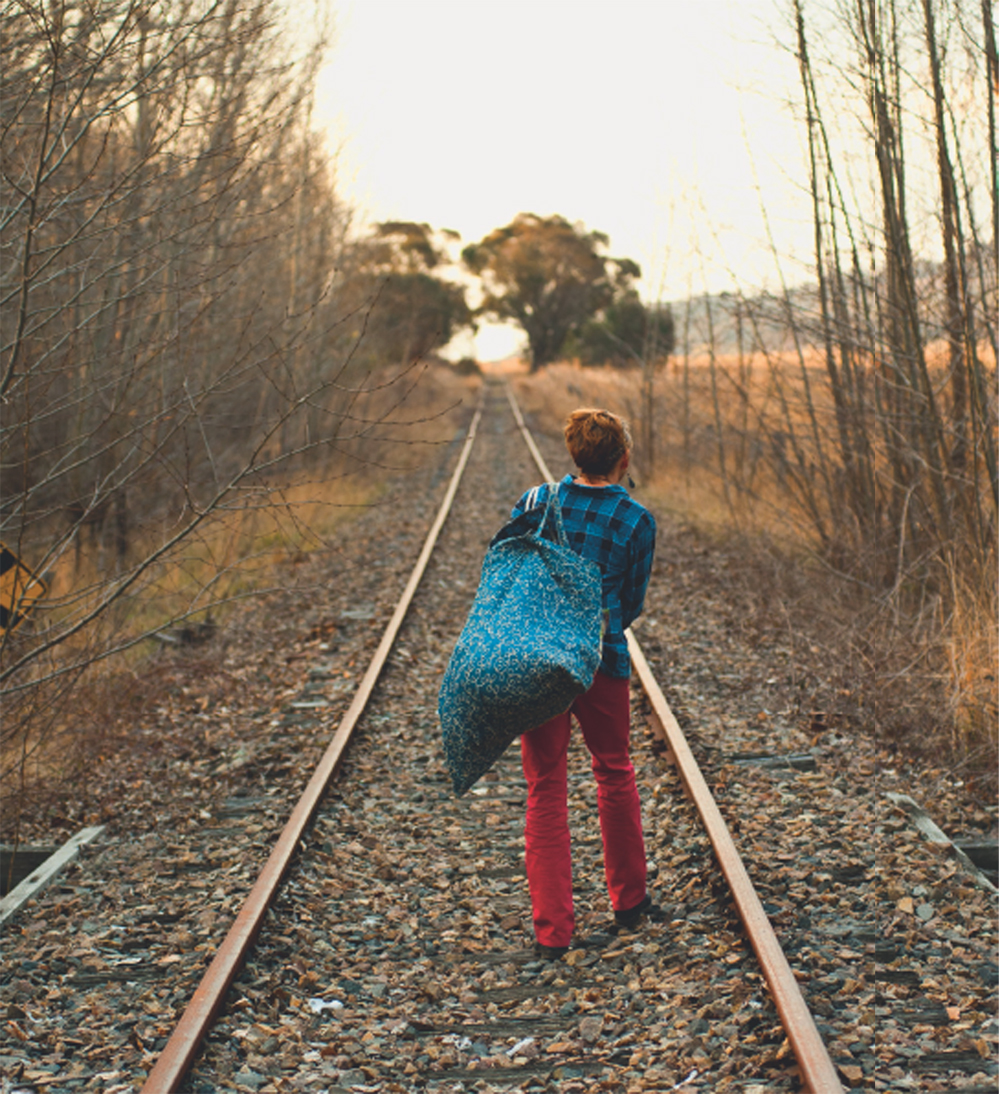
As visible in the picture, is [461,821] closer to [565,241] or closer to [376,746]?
[376,746]

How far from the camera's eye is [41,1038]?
364 centimetres

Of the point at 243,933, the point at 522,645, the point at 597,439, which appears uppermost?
the point at 597,439

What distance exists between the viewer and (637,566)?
407 centimetres

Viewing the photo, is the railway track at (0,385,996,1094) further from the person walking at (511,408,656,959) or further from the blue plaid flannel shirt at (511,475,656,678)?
the blue plaid flannel shirt at (511,475,656,678)

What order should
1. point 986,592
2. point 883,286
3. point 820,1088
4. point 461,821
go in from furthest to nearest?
point 883,286
point 986,592
point 461,821
point 820,1088

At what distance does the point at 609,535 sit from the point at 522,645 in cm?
58

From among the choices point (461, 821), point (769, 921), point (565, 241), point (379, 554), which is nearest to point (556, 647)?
point (769, 921)

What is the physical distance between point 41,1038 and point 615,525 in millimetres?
2579

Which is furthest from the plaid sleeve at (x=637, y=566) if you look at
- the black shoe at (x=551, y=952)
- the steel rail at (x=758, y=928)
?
the black shoe at (x=551, y=952)

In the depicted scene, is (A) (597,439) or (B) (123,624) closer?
(A) (597,439)

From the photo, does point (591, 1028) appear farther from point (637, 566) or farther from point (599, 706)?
point (637, 566)

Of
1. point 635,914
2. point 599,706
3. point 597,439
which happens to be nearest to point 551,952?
point 635,914

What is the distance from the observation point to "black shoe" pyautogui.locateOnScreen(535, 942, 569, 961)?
13.6 ft

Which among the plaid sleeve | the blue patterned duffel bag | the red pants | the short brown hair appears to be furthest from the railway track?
the short brown hair
